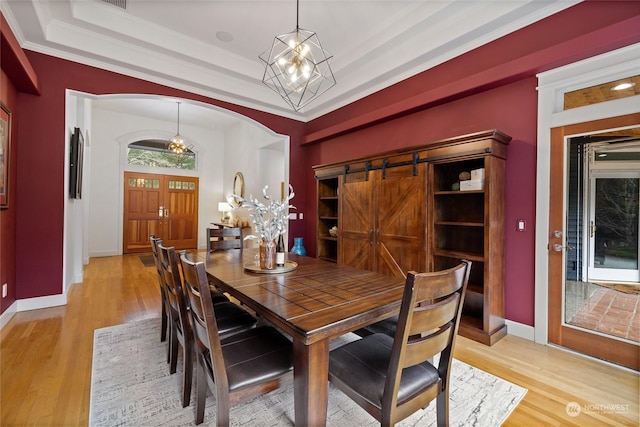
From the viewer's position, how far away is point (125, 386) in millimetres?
1840

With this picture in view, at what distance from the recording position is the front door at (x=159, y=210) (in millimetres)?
7238

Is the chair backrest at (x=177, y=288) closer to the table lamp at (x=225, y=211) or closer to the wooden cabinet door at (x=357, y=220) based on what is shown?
the wooden cabinet door at (x=357, y=220)

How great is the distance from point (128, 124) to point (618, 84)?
8.84 m

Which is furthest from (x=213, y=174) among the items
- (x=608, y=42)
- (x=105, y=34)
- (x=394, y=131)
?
(x=608, y=42)

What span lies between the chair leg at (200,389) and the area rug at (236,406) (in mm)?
92

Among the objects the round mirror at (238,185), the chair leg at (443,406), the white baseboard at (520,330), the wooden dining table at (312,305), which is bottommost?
the white baseboard at (520,330)

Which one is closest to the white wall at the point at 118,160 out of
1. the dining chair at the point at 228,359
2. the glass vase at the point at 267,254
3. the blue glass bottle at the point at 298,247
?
the blue glass bottle at the point at 298,247

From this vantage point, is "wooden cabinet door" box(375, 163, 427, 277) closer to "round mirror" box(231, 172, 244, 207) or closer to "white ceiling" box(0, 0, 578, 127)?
"white ceiling" box(0, 0, 578, 127)

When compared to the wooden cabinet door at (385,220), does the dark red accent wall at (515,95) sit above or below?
above

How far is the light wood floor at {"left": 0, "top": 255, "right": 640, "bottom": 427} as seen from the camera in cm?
160

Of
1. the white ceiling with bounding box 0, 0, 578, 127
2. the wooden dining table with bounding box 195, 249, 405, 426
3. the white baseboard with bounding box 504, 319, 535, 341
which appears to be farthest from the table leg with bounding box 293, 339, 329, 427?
the white ceiling with bounding box 0, 0, 578, 127

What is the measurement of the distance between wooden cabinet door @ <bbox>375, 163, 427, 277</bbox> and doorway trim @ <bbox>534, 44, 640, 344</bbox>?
97cm

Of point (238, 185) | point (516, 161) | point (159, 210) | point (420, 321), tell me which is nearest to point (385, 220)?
point (516, 161)

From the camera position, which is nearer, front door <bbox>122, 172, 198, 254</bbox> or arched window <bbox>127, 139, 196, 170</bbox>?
front door <bbox>122, 172, 198, 254</bbox>
